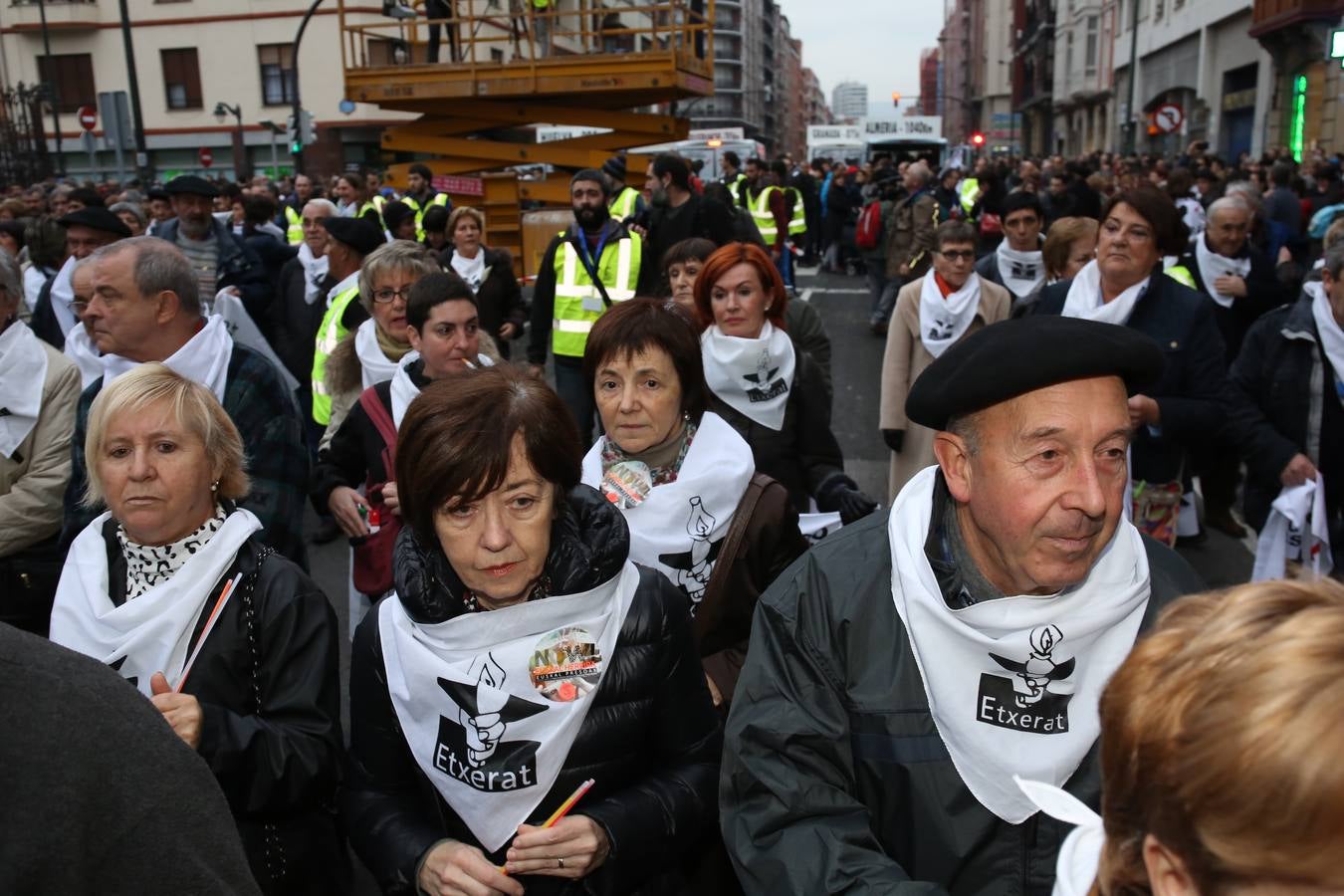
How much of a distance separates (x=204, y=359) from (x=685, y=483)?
1716 millimetres

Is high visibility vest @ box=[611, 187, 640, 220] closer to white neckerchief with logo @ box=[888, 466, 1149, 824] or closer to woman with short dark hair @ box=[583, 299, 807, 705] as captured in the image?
woman with short dark hair @ box=[583, 299, 807, 705]

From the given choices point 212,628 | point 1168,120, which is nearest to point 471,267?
point 212,628

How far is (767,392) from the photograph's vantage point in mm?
4215

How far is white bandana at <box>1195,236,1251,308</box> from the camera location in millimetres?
7250

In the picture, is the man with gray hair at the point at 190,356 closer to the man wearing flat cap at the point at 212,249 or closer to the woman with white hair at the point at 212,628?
the woman with white hair at the point at 212,628

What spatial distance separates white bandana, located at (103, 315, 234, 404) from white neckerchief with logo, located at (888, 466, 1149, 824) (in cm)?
263

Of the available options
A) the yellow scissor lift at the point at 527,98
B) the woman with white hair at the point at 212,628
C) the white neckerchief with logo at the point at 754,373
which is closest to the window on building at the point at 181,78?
the yellow scissor lift at the point at 527,98

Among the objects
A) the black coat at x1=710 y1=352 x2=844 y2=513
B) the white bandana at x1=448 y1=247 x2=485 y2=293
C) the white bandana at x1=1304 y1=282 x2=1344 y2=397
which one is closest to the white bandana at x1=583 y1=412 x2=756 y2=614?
the black coat at x1=710 y1=352 x2=844 y2=513

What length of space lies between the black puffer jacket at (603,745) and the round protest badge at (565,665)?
6cm

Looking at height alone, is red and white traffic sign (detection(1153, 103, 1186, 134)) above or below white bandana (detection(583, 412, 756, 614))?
above

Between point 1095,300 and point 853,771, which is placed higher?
point 1095,300

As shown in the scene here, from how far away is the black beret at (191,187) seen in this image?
312 inches

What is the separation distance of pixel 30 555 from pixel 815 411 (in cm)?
275

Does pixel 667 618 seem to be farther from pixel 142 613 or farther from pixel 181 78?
pixel 181 78
